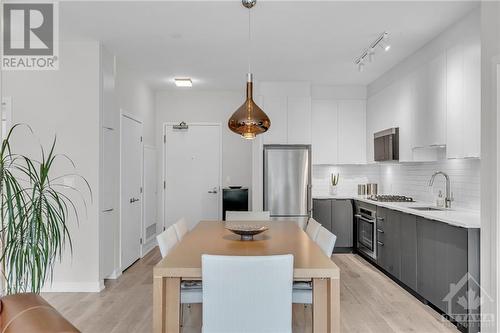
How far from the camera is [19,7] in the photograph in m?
3.26

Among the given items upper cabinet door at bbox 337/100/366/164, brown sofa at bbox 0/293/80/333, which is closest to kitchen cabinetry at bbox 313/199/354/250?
upper cabinet door at bbox 337/100/366/164

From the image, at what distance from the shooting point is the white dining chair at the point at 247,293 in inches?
74.2

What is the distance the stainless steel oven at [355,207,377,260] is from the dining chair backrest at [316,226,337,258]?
2.20 meters

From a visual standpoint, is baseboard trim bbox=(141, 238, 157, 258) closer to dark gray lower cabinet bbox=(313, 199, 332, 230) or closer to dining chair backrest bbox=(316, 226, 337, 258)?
dark gray lower cabinet bbox=(313, 199, 332, 230)

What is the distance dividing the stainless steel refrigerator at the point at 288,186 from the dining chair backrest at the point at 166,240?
2786mm

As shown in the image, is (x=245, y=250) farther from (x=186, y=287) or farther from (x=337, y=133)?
(x=337, y=133)

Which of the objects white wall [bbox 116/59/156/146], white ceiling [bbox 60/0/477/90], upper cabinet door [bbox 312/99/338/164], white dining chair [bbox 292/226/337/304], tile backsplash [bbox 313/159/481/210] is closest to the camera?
white dining chair [bbox 292/226/337/304]

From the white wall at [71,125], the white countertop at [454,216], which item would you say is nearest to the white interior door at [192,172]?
the white wall at [71,125]

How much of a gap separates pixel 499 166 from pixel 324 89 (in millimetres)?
3671

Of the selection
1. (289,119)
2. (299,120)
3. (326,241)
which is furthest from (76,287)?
(299,120)

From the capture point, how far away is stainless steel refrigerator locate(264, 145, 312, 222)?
561 cm

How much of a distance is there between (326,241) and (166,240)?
1137mm

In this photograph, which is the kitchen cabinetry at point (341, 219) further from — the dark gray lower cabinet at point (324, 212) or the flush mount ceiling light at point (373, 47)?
the flush mount ceiling light at point (373, 47)

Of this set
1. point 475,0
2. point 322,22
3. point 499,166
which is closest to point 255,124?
point 322,22
